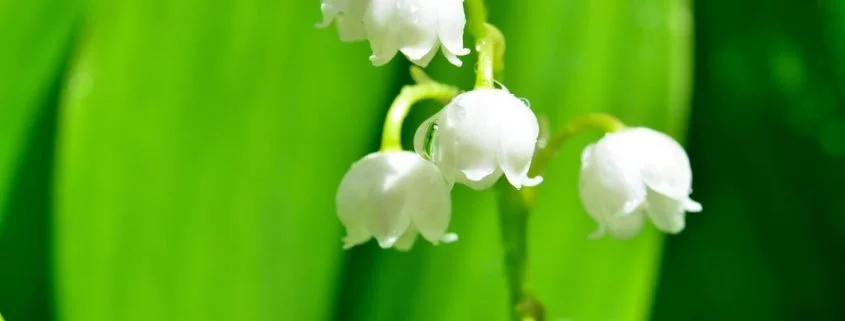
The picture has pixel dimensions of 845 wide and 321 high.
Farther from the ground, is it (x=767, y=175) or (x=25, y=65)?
(x=25, y=65)

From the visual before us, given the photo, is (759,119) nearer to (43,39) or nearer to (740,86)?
(740,86)

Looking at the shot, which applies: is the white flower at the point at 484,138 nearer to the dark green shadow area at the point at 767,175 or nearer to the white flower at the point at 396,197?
the white flower at the point at 396,197

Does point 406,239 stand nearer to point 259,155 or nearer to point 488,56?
point 488,56

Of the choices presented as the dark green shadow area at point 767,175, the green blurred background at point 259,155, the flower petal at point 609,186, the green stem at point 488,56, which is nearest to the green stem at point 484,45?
the green stem at point 488,56

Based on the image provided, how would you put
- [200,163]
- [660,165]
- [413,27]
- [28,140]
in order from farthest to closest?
[28,140] → [200,163] → [660,165] → [413,27]

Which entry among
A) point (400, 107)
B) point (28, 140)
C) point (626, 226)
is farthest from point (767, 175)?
point (28, 140)

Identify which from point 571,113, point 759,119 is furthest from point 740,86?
point 571,113

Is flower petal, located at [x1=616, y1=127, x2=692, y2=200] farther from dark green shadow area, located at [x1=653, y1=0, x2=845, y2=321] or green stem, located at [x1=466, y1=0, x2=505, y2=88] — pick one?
dark green shadow area, located at [x1=653, y1=0, x2=845, y2=321]

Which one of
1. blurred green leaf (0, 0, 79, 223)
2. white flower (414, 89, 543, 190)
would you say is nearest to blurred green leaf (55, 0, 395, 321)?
blurred green leaf (0, 0, 79, 223)
